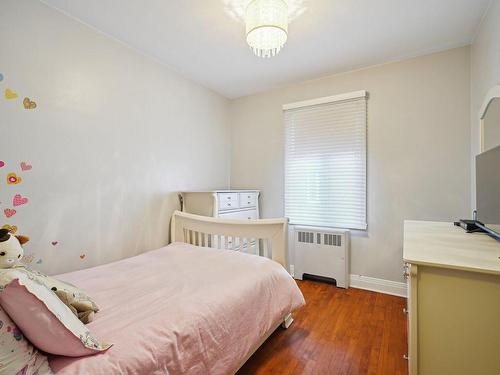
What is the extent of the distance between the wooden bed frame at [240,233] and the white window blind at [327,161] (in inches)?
37.5

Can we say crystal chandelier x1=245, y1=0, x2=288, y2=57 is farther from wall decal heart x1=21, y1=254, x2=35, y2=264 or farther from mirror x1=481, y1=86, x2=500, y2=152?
wall decal heart x1=21, y1=254, x2=35, y2=264

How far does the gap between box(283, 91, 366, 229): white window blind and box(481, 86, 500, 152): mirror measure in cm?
97

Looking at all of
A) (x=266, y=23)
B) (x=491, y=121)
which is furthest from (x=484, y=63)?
(x=266, y=23)

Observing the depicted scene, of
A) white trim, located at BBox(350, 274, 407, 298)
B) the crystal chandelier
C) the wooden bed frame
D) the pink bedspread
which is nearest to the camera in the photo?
the pink bedspread

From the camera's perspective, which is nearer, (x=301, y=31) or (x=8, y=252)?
(x=8, y=252)

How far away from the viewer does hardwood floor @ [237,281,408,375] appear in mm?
1452

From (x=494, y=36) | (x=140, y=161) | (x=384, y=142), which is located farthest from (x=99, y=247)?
(x=494, y=36)

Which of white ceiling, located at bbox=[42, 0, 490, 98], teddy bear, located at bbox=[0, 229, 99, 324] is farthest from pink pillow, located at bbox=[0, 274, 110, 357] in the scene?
white ceiling, located at bbox=[42, 0, 490, 98]

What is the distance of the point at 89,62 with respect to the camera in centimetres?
189

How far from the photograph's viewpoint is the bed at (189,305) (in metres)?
0.89

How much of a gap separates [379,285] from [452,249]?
1.60 m

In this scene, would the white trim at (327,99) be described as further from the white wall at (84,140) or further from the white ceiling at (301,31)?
the white wall at (84,140)

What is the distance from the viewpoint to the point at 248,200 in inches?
118

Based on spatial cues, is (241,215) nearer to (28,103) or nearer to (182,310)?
(182,310)
